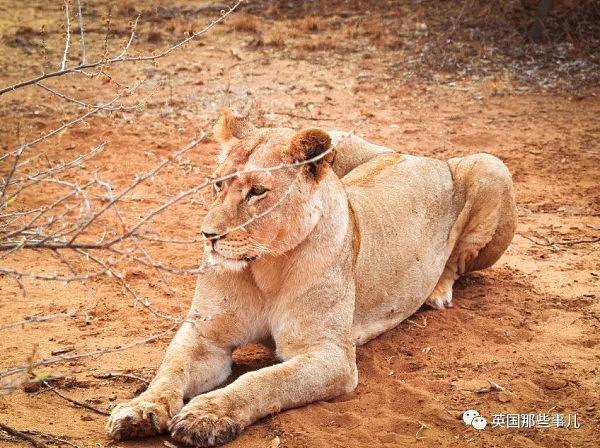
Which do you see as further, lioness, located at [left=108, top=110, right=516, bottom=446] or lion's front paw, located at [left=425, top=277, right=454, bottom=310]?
lion's front paw, located at [left=425, top=277, right=454, bottom=310]

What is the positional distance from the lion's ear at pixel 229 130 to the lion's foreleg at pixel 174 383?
908 mm

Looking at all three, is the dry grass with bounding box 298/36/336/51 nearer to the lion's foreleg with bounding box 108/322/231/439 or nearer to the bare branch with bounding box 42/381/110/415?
the lion's foreleg with bounding box 108/322/231/439

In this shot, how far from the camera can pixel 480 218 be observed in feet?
18.6

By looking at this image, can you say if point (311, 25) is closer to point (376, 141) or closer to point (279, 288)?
point (376, 141)

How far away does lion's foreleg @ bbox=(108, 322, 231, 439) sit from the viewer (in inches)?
140

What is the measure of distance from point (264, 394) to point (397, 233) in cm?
162

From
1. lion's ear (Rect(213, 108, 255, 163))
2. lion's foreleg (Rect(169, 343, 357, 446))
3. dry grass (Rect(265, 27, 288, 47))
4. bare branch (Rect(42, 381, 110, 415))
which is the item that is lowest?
bare branch (Rect(42, 381, 110, 415))

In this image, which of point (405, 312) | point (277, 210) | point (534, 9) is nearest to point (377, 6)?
point (534, 9)

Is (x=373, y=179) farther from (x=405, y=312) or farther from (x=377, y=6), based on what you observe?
(x=377, y=6)

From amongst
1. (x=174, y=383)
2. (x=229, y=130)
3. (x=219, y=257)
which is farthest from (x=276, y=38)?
(x=174, y=383)

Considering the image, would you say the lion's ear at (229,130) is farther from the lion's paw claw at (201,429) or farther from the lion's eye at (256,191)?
the lion's paw claw at (201,429)

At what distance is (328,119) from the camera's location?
9.21m

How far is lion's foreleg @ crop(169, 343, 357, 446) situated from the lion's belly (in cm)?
64

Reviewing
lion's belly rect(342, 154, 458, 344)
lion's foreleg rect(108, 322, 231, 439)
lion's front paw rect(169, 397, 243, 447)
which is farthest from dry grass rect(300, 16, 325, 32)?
lion's front paw rect(169, 397, 243, 447)
